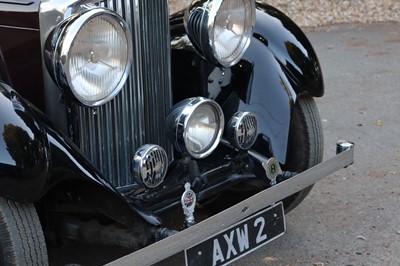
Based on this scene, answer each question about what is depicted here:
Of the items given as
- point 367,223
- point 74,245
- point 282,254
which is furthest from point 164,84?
point 367,223

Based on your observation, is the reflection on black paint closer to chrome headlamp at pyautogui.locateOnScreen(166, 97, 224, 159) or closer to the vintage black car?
the vintage black car

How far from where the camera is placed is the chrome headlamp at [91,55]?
2479mm

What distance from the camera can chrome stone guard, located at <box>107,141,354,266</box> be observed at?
2434mm

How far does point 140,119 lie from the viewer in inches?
114

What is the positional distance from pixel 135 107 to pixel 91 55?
1.22ft

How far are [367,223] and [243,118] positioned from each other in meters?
1.09

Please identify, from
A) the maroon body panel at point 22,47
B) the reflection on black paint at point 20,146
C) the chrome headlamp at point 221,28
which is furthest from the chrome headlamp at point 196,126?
the reflection on black paint at point 20,146

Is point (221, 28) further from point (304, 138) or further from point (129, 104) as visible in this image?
point (304, 138)

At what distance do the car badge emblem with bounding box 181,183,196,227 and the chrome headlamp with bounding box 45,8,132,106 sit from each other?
45 centimetres

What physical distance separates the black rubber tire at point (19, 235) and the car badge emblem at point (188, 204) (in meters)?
0.57

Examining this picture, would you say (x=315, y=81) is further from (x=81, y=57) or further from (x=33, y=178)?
(x=33, y=178)

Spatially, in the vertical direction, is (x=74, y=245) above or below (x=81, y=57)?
below

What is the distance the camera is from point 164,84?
9.87ft

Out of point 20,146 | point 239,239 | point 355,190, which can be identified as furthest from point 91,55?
point 355,190
